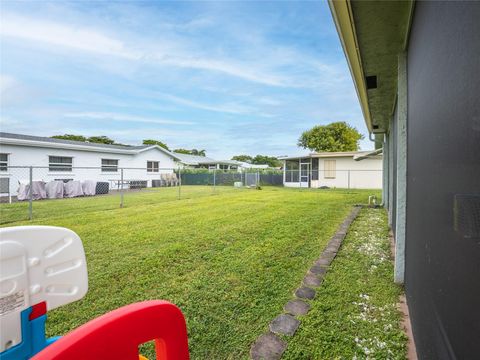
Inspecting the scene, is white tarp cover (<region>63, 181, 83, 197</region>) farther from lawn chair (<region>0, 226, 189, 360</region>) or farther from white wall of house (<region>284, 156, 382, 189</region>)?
white wall of house (<region>284, 156, 382, 189</region>)

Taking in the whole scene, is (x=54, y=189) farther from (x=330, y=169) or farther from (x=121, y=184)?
(x=330, y=169)

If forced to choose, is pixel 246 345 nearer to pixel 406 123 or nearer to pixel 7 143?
pixel 406 123

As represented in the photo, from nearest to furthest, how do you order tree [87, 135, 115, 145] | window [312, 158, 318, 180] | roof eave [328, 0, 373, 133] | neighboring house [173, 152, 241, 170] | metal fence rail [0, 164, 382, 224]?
roof eave [328, 0, 373, 133] < metal fence rail [0, 164, 382, 224] < window [312, 158, 318, 180] < neighboring house [173, 152, 241, 170] < tree [87, 135, 115, 145]

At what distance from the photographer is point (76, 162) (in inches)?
631

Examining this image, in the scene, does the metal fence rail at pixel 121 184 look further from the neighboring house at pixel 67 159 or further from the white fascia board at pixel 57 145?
the white fascia board at pixel 57 145

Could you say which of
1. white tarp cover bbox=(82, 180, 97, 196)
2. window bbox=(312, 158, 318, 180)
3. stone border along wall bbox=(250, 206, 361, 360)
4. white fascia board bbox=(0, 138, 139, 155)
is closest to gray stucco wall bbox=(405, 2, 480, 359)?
stone border along wall bbox=(250, 206, 361, 360)

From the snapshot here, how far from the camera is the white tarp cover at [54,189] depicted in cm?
1174

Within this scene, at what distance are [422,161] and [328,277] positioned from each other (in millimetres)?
1723

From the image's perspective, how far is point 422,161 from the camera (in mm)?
1799

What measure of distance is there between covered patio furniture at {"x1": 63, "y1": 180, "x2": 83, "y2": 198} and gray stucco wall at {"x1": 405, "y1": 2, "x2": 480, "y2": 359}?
13809 millimetres

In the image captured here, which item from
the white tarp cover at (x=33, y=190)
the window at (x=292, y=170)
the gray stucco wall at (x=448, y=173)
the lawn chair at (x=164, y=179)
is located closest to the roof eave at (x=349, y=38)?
the gray stucco wall at (x=448, y=173)

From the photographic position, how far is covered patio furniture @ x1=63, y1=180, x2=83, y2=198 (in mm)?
12328

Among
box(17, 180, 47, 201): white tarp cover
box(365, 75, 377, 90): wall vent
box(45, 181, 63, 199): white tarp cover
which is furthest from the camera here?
box(45, 181, 63, 199): white tarp cover

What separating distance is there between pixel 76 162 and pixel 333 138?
29648 mm
